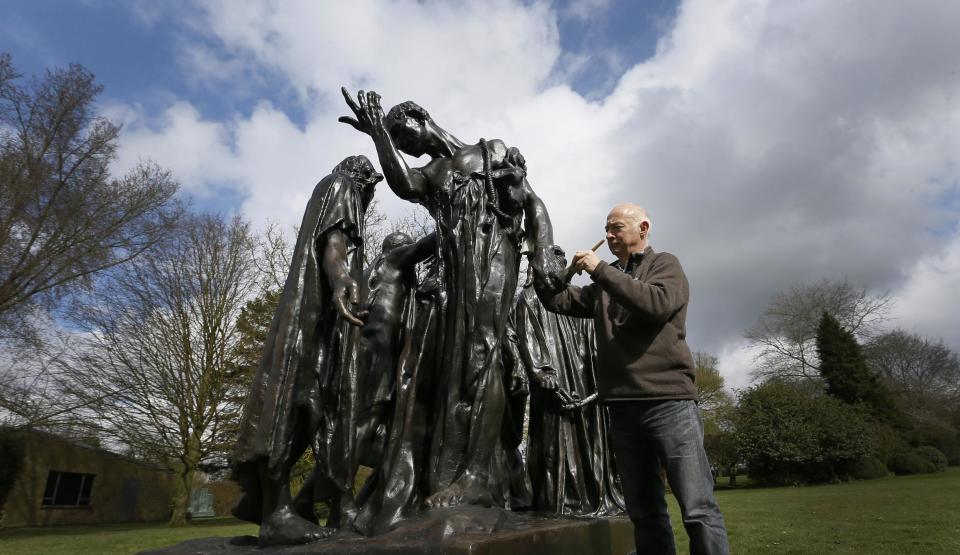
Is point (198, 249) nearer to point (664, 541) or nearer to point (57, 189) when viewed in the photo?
point (57, 189)

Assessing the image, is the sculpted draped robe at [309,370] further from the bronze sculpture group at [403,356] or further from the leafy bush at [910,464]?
the leafy bush at [910,464]

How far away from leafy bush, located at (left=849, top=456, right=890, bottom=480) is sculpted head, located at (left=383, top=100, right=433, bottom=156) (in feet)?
100

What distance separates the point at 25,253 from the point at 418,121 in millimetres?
17457

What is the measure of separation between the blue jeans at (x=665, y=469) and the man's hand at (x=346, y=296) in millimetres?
1497

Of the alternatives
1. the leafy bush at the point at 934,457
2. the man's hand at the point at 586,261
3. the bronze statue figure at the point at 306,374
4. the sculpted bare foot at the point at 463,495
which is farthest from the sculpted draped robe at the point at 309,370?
the leafy bush at the point at 934,457

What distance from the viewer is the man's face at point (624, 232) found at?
316 centimetres

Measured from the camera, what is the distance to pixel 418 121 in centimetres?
465

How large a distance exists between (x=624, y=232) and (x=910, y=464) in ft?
113

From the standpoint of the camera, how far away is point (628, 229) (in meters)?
3.16

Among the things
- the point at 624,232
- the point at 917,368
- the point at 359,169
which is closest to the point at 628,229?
the point at 624,232

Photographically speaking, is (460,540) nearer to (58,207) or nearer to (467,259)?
(467,259)

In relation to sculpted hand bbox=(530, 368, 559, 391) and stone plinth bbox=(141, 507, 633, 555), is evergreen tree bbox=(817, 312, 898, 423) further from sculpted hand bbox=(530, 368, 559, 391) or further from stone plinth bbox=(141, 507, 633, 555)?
stone plinth bbox=(141, 507, 633, 555)

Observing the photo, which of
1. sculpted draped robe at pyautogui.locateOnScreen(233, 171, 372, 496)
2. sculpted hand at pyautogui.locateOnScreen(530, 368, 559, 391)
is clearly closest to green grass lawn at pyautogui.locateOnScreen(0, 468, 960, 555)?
sculpted hand at pyautogui.locateOnScreen(530, 368, 559, 391)

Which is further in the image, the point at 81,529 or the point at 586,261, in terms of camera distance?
the point at 81,529
